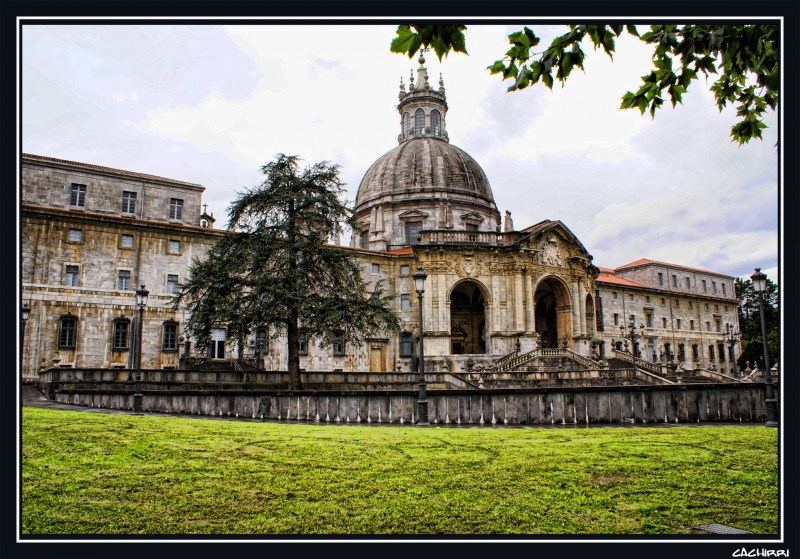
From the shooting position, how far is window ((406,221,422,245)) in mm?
56562

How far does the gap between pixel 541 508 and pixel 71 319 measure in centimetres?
3745

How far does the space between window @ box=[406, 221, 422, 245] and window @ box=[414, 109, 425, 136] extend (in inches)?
543

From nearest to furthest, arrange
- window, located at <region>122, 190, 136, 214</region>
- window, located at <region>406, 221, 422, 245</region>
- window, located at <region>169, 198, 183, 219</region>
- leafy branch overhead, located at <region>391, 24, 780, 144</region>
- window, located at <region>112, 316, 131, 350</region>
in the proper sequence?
1. leafy branch overhead, located at <region>391, 24, 780, 144</region>
2. window, located at <region>112, 316, 131, 350</region>
3. window, located at <region>122, 190, 136, 214</region>
4. window, located at <region>169, 198, 183, 219</region>
5. window, located at <region>406, 221, 422, 245</region>

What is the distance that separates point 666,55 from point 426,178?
51.1 m

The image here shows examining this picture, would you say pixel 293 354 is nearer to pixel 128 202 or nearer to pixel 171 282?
pixel 171 282

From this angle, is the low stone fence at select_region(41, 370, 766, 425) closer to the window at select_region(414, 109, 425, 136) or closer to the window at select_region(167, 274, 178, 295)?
the window at select_region(167, 274, 178, 295)

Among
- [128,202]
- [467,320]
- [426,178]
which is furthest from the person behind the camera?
[426,178]

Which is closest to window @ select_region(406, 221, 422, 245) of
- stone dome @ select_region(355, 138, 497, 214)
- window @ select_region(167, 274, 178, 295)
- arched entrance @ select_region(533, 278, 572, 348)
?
stone dome @ select_region(355, 138, 497, 214)

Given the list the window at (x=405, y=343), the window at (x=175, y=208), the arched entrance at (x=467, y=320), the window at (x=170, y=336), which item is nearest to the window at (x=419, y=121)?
the arched entrance at (x=467, y=320)

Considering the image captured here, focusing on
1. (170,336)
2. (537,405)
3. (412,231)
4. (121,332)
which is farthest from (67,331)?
(537,405)

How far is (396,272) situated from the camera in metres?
50.1

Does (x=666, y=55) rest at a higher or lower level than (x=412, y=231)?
lower

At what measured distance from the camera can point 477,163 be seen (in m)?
62.6
